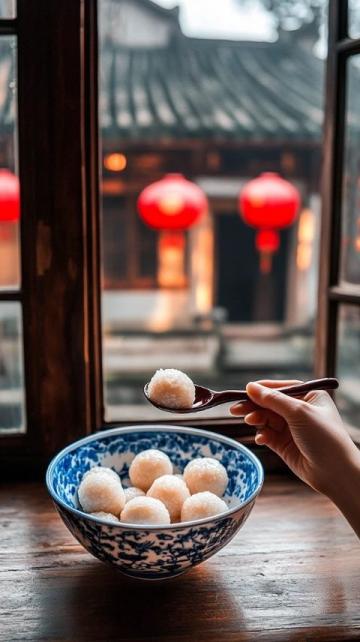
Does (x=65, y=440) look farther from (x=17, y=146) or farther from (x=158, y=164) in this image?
(x=158, y=164)

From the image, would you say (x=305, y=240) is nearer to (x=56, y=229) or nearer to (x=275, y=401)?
(x=56, y=229)

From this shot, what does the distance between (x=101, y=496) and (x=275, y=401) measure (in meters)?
0.38

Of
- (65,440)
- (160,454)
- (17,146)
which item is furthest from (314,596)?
(17,146)

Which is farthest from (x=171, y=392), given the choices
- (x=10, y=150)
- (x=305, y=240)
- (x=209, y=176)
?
(x=305, y=240)

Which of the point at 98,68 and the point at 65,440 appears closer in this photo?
the point at 98,68

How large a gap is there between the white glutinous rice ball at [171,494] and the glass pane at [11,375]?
0.56 meters

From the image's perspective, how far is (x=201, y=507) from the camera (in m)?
1.12

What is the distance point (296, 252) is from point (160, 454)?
7.99 metres

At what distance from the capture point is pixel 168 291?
889 cm

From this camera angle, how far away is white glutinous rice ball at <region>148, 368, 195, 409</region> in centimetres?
120

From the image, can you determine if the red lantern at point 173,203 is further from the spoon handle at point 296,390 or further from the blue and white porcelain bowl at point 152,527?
the spoon handle at point 296,390

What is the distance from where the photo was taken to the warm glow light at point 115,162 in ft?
26.2

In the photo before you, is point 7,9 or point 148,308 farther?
point 148,308

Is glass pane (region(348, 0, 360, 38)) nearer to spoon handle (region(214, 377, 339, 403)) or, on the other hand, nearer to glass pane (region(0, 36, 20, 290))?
glass pane (region(0, 36, 20, 290))
